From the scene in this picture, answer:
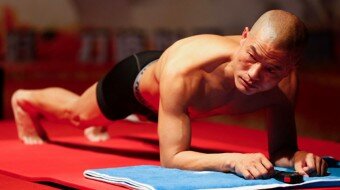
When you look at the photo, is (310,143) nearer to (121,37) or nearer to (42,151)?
(42,151)

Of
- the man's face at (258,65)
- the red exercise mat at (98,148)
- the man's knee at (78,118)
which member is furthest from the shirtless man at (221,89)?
the red exercise mat at (98,148)

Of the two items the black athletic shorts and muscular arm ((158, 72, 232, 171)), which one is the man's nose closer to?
muscular arm ((158, 72, 232, 171))

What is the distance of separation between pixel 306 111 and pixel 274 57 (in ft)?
11.2

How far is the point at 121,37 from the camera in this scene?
7059 millimetres

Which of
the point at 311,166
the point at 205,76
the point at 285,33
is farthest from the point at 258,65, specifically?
the point at 311,166

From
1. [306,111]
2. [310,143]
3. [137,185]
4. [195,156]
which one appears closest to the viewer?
[137,185]

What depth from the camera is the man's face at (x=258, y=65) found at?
263cm

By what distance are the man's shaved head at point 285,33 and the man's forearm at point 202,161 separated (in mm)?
386

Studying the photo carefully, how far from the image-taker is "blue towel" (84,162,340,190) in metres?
2.53

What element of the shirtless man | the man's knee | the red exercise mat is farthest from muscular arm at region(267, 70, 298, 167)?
the man's knee

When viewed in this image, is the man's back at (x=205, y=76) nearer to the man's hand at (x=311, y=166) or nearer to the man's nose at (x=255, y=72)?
the man's nose at (x=255, y=72)

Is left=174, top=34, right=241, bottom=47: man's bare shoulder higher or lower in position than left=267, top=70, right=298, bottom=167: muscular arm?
higher

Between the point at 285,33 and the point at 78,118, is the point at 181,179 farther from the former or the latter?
the point at 78,118

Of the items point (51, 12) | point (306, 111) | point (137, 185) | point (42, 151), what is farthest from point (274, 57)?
point (51, 12)
